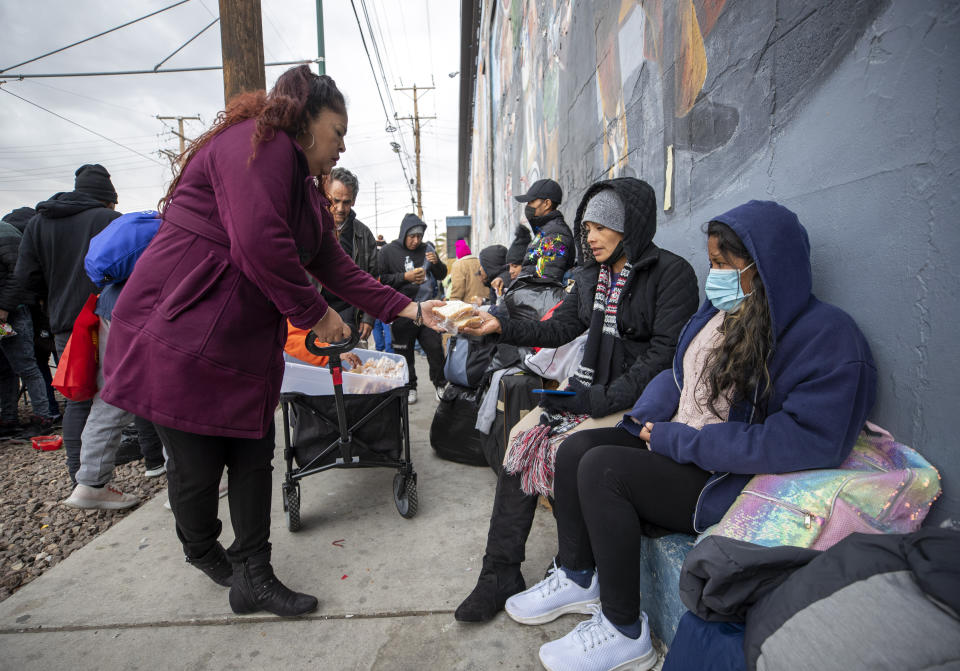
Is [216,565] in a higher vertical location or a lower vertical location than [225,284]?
lower

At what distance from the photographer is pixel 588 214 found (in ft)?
7.73

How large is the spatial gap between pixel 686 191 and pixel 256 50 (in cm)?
390

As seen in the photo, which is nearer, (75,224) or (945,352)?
(945,352)

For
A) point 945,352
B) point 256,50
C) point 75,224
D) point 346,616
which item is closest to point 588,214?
point 945,352

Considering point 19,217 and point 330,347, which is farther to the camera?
point 19,217

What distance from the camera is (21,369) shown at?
458 centimetres

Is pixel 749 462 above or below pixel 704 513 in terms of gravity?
above

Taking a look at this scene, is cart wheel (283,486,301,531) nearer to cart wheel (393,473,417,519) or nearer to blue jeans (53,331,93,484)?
cart wheel (393,473,417,519)

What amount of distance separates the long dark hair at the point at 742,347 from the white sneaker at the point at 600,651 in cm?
79

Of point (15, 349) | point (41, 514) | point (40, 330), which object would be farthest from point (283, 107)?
point (40, 330)

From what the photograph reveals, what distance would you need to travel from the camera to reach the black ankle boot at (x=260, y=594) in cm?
200

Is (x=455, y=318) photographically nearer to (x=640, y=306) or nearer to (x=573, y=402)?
(x=573, y=402)

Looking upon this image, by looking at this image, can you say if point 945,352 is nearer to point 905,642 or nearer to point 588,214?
point 905,642

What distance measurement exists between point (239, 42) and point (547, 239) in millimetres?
3131
